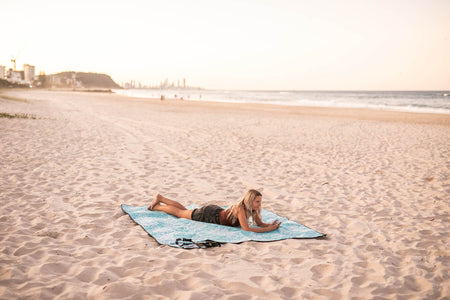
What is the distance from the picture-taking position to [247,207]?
4277 mm

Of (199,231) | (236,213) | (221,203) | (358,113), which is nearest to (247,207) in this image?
(236,213)

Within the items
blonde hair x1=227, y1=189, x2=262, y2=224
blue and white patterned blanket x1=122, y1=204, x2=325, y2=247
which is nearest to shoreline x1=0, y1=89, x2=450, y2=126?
blue and white patterned blanket x1=122, y1=204, x2=325, y2=247

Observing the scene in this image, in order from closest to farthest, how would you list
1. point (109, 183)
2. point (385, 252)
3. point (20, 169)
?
point (385, 252) → point (109, 183) → point (20, 169)

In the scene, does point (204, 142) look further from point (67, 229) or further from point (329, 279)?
point (329, 279)

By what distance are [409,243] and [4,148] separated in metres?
10.1

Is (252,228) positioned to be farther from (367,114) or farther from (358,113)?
(358,113)

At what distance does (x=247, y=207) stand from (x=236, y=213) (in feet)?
0.72

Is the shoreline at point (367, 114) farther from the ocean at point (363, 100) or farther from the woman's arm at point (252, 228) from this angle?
the woman's arm at point (252, 228)

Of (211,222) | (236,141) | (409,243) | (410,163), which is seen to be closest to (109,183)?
(211,222)

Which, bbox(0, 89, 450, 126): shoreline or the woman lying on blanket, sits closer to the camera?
the woman lying on blanket

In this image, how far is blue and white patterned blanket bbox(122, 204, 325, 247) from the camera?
4.07 m

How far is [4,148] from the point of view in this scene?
872cm

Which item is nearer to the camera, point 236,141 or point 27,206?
point 27,206

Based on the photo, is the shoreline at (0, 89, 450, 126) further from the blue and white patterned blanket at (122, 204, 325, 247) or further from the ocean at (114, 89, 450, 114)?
the blue and white patterned blanket at (122, 204, 325, 247)
